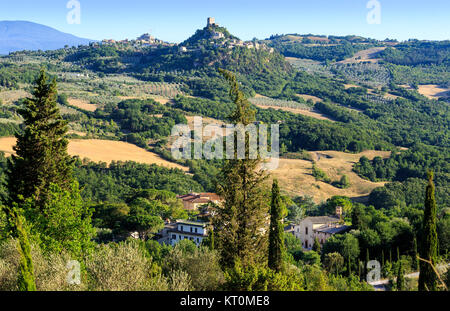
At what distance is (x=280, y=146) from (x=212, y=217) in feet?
249

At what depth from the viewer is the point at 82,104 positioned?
343ft

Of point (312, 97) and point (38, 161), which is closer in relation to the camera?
point (38, 161)

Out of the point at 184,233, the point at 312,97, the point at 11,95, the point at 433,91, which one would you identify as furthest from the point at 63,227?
the point at 433,91

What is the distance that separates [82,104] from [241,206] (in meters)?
91.4

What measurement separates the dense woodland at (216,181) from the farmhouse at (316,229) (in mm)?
2369

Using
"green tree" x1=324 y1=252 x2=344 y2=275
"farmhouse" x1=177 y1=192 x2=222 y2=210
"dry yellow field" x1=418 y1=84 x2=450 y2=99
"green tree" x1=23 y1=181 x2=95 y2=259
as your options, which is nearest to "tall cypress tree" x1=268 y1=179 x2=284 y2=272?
"green tree" x1=23 y1=181 x2=95 y2=259

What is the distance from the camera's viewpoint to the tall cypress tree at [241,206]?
781 inches

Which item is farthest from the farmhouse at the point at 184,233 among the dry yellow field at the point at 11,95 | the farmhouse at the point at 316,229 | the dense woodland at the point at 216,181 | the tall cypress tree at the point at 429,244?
the dry yellow field at the point at 11,95

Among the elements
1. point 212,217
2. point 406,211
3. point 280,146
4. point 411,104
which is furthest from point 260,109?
point 212,217

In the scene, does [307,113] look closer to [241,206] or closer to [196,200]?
[196,200]

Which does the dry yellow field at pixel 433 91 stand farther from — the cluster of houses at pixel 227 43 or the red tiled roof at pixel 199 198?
the red tiled roof at pixel 199 198

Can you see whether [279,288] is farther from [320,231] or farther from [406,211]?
[406,211]

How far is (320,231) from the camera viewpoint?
4169cm

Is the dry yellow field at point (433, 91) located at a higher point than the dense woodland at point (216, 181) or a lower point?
higher
